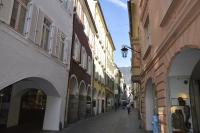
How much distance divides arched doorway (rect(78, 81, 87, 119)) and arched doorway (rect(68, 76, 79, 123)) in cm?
161

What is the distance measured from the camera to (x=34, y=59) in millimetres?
10109

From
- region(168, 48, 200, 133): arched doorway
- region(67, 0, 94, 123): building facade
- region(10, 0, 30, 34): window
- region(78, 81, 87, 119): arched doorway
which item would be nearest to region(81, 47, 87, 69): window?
region(67, 0, 94, 123): building facade

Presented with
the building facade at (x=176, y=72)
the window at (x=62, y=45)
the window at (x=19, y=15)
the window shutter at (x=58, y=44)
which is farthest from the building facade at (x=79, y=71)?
the building facade at (x=176, y=72)

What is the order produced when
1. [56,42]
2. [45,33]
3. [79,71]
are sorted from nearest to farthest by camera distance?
[45,33] → [56,42] → [79,71]

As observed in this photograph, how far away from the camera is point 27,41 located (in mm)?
9453

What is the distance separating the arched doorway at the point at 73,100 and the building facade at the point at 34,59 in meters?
2.10

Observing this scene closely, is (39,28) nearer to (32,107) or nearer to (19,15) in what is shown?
(19,15)

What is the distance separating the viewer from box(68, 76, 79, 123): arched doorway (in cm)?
1748

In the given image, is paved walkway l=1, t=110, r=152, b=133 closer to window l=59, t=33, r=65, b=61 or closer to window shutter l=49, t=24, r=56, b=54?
window l=59, t=33, r=65, b=61

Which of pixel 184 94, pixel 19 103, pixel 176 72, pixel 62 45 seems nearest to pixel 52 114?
pixel 19 103

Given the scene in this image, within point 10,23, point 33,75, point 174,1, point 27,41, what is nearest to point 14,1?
point 10,23

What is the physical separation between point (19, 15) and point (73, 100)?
33.8ft

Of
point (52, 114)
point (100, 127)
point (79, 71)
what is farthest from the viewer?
point (79, 71)

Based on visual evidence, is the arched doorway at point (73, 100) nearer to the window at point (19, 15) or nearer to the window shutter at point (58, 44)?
the window shutter at point (58, 44)
